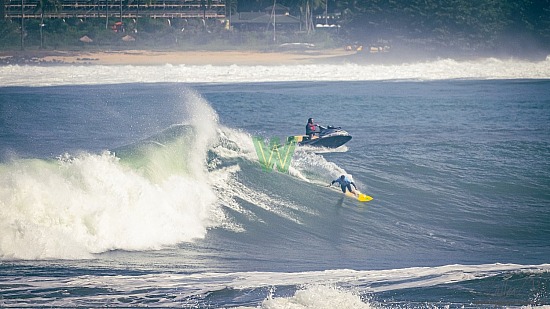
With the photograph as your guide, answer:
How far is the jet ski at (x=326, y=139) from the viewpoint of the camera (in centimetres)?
3428

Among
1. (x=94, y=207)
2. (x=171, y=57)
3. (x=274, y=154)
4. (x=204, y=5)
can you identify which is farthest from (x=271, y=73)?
(x=94, y=207)

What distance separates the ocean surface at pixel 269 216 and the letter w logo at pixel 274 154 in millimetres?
319

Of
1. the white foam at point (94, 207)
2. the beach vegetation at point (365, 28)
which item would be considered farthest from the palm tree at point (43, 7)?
the white foam at point (94, 207)

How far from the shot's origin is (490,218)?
24547mm

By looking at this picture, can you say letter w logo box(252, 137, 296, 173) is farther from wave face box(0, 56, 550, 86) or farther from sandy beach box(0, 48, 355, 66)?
sandy beach box(0, 48, 355, 66)

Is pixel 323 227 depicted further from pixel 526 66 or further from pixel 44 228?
pixel 526 66

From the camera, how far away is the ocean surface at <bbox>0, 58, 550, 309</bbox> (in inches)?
677

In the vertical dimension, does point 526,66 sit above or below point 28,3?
below

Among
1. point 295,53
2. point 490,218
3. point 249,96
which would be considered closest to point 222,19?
point 295,53

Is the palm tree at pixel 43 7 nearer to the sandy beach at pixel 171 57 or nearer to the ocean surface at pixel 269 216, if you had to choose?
the sandy beach at pixel 171 57

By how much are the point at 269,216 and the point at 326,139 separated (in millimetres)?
11057

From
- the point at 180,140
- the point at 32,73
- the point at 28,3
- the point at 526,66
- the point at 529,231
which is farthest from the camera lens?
the point at 526,66

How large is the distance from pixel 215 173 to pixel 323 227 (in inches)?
192

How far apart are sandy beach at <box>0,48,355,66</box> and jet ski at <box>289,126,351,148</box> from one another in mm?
41329
